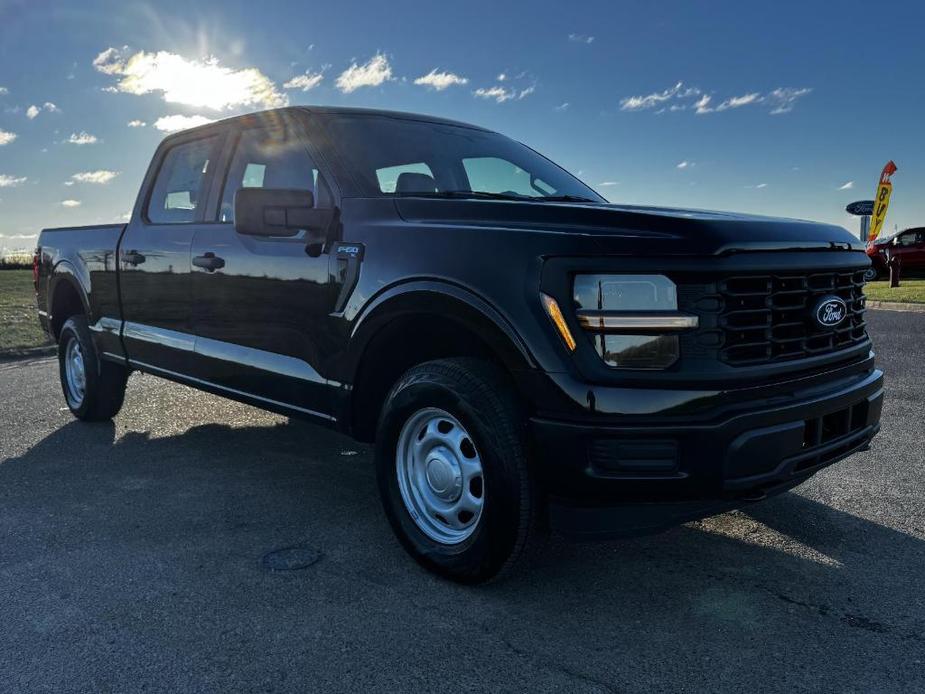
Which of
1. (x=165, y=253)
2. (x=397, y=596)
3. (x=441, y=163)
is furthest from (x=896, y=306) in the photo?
(x=397, y=596)

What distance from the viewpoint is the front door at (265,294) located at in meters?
3.59

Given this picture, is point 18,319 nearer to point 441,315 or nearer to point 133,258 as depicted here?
point 133,258

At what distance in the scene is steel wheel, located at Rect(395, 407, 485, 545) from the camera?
3.00m

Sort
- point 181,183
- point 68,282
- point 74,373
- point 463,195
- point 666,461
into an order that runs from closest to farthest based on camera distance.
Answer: point 666,461, point 463,195, point 181,183, point 68,282, point 74,373

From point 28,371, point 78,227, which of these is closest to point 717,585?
point 78,227

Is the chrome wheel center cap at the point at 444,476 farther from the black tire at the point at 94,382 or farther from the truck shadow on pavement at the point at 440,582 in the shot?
the black tire at the point at 94,382

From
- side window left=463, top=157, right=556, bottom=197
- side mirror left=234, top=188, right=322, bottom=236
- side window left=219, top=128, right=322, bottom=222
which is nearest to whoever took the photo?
side mirror left=234, top=188, right=322, bottom=236

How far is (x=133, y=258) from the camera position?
499 centimetres

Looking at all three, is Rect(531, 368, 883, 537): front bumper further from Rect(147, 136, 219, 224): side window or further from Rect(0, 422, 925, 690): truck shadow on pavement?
Result: Rect(147, 136, 219, 224): side window

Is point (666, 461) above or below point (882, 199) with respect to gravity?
below

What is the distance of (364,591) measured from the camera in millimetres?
2967

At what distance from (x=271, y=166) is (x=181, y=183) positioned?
1.13 meters

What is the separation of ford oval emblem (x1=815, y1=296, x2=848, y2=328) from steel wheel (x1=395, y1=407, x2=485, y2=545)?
Answer: 1350 millimetres

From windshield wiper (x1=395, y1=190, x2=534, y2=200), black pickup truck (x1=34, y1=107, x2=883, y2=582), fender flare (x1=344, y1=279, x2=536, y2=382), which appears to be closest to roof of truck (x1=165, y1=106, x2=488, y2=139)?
black pickup truck (x1=34, y1=107, x2=883, y2=582)
